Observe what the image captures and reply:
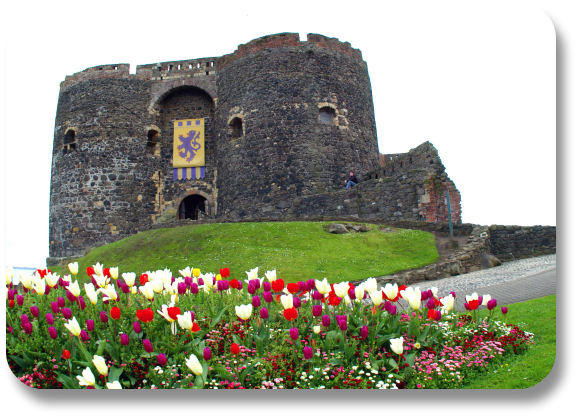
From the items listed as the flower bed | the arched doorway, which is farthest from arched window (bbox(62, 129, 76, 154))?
the flower bed

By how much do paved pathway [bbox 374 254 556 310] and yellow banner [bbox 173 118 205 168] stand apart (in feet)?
55.9

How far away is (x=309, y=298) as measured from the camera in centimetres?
539

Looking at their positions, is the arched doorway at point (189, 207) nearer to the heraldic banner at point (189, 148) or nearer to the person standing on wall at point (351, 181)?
the heraldic banner at point (189, 148)

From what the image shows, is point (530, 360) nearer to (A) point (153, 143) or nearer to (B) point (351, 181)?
(B) point (351, 181)

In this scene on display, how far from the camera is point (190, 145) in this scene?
25.6 metres

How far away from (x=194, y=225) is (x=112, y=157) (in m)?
9.73

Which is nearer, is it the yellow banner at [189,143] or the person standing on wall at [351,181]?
the person standing on wall at [351,181]

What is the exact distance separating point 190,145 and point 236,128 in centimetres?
334

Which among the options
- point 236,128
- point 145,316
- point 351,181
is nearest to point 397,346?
point 145,316

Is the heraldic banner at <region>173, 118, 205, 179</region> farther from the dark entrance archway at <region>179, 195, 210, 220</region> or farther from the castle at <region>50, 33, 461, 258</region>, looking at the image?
the dark entrance archway at <region>179, 195, 210, 220</region>

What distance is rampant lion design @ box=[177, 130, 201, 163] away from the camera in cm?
2552

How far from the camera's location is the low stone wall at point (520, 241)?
15.2 m

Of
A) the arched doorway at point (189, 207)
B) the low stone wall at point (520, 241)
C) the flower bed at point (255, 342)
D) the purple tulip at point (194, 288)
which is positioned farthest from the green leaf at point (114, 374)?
the arched doorway at point (189, 207)

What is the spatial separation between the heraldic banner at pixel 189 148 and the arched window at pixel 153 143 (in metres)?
0.98
